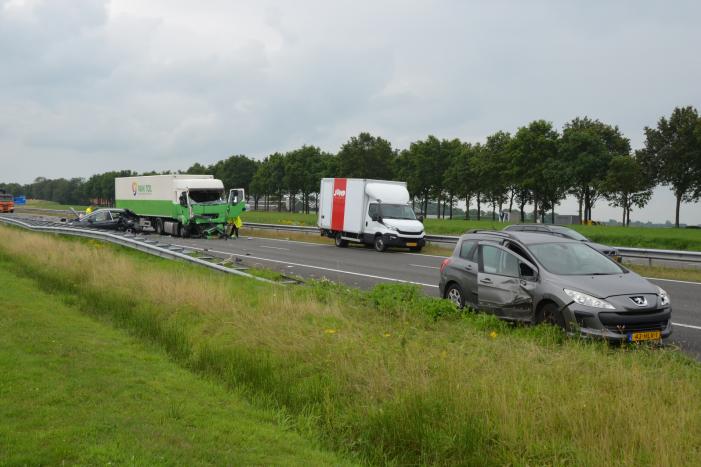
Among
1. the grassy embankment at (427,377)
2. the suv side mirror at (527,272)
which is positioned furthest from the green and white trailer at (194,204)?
the suv side mirror at (527,272)

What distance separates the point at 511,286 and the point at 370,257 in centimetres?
1559

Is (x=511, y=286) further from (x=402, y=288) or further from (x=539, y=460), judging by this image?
(x=539, y=460)

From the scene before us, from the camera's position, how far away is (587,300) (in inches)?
326

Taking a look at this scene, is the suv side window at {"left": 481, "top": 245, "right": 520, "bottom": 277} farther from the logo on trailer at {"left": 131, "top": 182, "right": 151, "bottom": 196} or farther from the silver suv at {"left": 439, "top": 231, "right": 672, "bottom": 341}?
the logo on trailer at {"left": 131, "top": 182, "right": 151, "bottom": 196}

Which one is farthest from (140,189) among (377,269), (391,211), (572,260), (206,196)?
(572,260)

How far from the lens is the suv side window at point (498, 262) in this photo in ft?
32.0

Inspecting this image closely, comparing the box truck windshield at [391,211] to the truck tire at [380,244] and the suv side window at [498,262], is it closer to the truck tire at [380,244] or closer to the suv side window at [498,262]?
the truck tire at [380,244]

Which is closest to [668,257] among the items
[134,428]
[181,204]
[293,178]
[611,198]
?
[134,428]

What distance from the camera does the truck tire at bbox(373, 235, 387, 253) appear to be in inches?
1107

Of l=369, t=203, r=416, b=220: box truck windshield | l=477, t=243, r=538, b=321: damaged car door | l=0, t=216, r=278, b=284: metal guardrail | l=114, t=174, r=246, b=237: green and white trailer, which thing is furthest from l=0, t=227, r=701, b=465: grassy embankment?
l=114, t=174, r=246, b=237: green and white trailer

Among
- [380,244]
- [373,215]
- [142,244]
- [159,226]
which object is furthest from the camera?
[159,226]

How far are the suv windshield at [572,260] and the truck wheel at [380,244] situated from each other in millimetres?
18122

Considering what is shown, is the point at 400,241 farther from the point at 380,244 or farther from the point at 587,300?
the point at 587,300

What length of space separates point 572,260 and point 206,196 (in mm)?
29742
